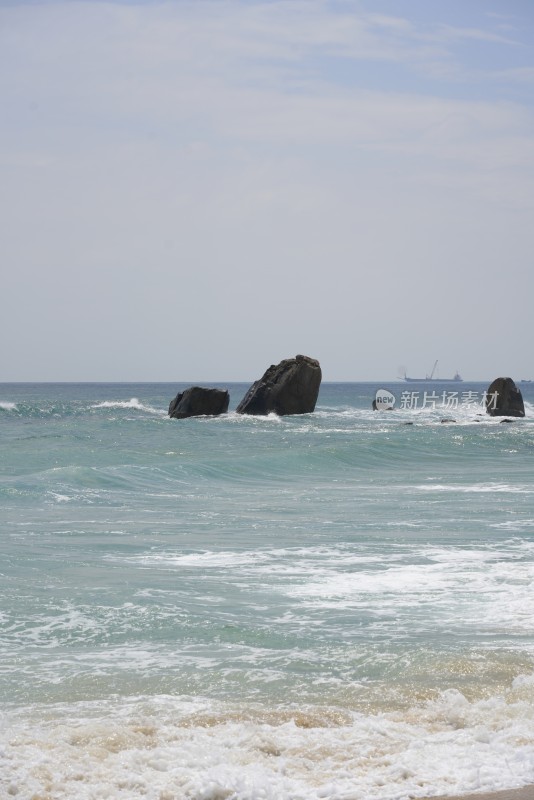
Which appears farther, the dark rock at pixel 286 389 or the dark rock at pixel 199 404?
the dark rock at pixel 286 389

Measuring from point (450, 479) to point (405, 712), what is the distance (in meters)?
15.7

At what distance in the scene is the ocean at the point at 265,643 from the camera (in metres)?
5.14

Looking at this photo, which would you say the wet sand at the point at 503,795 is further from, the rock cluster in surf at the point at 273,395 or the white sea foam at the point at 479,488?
the rock cluster in surf at the point at 273,395

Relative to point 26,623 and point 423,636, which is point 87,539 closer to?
point 26,623

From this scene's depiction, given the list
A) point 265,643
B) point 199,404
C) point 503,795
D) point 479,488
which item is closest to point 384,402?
point 199,404

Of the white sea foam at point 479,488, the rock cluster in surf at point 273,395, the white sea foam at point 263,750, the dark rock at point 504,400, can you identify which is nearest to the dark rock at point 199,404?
the rock cluster in surf at point 273,395

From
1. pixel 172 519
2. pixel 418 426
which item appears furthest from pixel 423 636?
pixel 418 426

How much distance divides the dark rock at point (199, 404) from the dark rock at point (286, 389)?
1.29 meters

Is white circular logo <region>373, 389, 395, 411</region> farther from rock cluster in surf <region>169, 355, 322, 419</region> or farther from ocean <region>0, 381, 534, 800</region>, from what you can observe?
ocean <region>0, 381, 534, 800</region>

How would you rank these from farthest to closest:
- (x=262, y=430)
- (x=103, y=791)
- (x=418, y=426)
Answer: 1. (x=418, y=426)
2. (x=262, y=430)
3. (x=103, y=791)

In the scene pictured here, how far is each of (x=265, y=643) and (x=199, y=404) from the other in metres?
40.7

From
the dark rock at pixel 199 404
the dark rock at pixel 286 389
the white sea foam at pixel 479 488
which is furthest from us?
the dark rock at pixel 286 389

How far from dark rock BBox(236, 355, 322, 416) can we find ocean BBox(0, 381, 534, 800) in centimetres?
2958

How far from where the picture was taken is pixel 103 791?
487 centimetres
